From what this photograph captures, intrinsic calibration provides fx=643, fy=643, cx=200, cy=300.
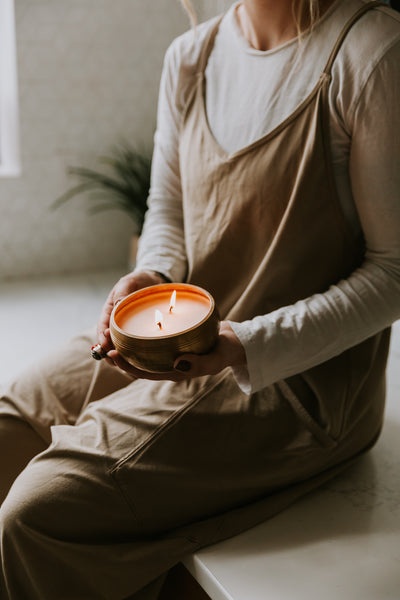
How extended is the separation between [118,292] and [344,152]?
0.37 metres

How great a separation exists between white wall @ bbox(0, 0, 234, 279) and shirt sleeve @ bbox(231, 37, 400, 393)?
1.46m

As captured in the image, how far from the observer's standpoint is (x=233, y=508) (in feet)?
2.84

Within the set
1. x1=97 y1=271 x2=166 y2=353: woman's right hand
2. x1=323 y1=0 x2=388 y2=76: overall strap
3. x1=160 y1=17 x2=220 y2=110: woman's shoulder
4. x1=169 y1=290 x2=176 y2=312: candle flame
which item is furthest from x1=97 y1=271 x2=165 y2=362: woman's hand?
x1=323 y1=0 x2=388 y2=76: overall strap

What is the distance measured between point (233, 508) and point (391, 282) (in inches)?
14.4

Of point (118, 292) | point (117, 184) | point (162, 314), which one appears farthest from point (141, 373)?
point (117, 184)

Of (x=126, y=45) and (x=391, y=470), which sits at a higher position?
(x=126, y=45)

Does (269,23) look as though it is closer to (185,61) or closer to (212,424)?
(185,61)

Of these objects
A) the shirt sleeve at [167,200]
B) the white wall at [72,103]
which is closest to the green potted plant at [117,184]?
the white wall at [72,103]

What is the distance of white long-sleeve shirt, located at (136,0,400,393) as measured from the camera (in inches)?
30.5

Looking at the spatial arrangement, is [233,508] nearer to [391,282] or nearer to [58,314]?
[391,282]

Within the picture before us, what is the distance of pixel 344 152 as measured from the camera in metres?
0.83

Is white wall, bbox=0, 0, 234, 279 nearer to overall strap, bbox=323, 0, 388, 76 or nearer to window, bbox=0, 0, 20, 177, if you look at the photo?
window, bbox=0, 0, 20, 177

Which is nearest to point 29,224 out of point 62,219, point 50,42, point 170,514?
point 62,219

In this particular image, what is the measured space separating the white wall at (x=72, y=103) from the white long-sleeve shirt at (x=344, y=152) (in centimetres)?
133
